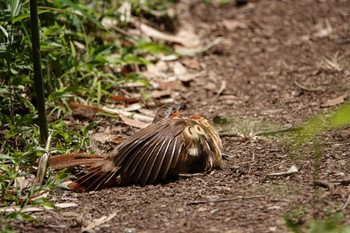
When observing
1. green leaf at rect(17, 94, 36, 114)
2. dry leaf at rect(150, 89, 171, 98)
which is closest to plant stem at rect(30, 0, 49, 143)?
green leaf at rect(17, 94, 36, 114)

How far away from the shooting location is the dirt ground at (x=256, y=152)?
3.32 meters

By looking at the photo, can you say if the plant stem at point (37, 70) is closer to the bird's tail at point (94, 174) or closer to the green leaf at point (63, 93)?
the bird's tail at point (94, 174)

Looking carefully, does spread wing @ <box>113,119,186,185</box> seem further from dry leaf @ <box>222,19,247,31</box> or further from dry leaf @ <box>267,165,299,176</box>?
dry leaf @ <box>222,19,247,31</box>

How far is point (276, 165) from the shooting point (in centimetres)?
398

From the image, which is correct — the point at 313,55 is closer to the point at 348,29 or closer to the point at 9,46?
the point at 348,29

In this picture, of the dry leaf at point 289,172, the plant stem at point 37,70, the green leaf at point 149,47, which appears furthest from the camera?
the green leaf at point 149,47

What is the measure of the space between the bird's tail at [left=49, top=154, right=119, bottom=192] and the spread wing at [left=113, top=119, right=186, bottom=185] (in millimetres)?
46

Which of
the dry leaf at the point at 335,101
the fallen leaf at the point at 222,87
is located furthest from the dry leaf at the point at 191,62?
the dry leaf at the point at 335,101

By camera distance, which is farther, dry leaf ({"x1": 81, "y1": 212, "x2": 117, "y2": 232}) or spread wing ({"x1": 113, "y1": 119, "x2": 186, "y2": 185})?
spread wing ({"x1": 113, "y1": 119, "x2": 186, "y2": 185})

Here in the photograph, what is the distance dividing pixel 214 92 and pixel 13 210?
2857mm

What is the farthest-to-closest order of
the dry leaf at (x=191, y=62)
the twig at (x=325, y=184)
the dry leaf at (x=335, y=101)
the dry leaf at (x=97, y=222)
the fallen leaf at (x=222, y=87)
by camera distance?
the dry leaf at (x=191, y=62) < the fallen leaf at (x=222, y=87) < the dry leaf at (x=335, y=101) < the twig at (x=325, y=184) < the dry leaf at (x=97, y=222)

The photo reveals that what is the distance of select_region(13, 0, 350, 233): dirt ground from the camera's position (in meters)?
3.32

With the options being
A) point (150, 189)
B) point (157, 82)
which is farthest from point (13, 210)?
point (157, 82)

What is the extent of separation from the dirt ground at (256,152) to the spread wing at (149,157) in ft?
0.25
